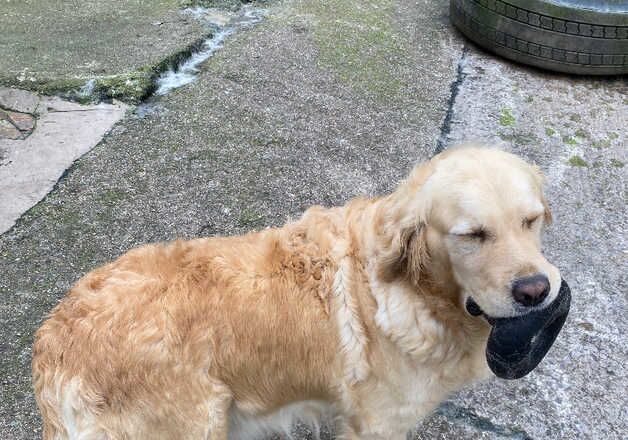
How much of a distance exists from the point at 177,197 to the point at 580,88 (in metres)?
3.50

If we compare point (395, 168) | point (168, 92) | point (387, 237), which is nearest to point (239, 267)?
point (387, 237)

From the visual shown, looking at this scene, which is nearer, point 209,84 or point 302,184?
point 302,184

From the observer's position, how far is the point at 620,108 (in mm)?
4664

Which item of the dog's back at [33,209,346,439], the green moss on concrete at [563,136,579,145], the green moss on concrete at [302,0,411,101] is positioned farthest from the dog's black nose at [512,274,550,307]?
the green moss on concrete at [302,0,411,101]

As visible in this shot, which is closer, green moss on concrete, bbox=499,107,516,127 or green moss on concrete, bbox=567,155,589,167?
green moss on concrete, bbox=567,155,589,167

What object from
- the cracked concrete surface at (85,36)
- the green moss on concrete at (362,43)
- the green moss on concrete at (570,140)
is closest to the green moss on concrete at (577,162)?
the green moss on concrete at (570,140)

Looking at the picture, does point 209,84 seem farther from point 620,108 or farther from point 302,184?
point 620,108

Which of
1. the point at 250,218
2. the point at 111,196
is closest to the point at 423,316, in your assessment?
the point at 250,218

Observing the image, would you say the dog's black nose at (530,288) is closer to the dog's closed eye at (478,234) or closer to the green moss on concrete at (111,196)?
the dog's closed eye at (478,234)

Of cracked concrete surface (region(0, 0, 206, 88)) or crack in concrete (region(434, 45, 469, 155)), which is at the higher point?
cracked concrete surface (region(0, 0, 206, 88))

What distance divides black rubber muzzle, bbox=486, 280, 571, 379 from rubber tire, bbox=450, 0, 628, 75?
332 centimetres

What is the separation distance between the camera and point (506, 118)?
4500mm

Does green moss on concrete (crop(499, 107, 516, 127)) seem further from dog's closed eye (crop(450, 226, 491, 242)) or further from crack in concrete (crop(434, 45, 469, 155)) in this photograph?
dog's closed eye (crop(450, 226, 491, 242))

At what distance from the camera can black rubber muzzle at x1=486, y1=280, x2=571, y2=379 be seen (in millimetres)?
1927
